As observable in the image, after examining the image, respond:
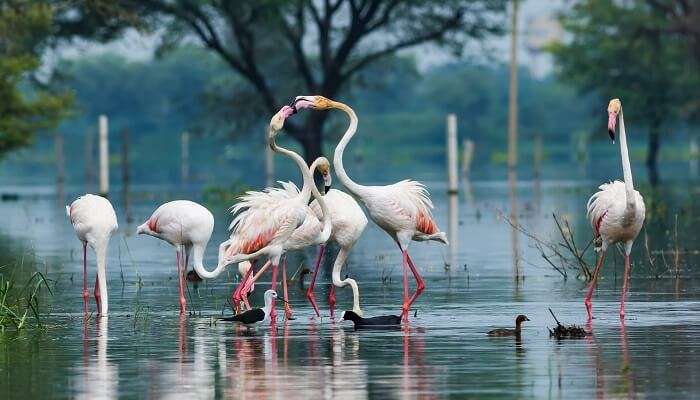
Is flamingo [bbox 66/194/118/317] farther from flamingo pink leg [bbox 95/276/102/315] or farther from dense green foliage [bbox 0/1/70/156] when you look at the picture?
dense green foliage [bbox 0/1/70/156]

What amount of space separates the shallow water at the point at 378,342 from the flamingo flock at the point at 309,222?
40 centimetres

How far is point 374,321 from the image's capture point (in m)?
15.3

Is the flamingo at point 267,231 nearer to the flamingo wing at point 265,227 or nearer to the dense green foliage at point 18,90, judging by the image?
the flamingo wing at point 265,227

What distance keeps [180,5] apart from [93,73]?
4295 inches

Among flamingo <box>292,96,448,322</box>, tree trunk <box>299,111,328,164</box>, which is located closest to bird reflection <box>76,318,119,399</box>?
flamingo <box>292,96,448,322</box>

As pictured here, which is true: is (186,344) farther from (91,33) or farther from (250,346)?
(91,33)

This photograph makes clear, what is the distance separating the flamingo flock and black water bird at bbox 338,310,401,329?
65 millimetres

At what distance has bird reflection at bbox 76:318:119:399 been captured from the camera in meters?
11.3

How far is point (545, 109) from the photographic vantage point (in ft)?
513

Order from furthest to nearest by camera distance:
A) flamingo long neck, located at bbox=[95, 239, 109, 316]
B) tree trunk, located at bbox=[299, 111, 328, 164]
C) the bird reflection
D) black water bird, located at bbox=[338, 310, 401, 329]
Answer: tree trunk, located at bbox=[299, 111, 328, 164] → flamingo long neck, located at bbox=[95, 239, 109, 316] → black water bird, located at bbox=[338, 310, 401, 329] → the bird reflection

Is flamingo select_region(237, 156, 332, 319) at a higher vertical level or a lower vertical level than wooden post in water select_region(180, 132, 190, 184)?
lower

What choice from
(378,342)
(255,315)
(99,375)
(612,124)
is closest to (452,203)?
(612,124)

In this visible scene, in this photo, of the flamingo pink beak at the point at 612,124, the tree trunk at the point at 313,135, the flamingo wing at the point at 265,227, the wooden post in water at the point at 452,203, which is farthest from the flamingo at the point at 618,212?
the tree trunk at the point at 313,135

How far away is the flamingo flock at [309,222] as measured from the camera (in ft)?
53.7
